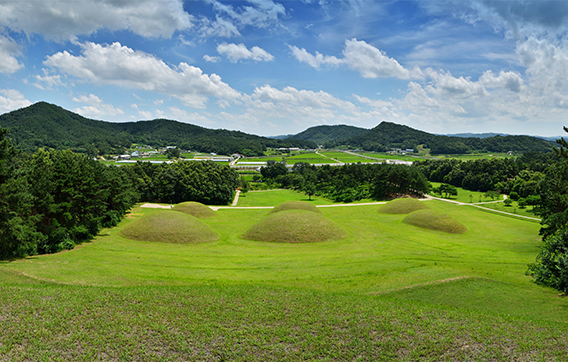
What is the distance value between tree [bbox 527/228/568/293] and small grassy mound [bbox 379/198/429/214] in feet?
136

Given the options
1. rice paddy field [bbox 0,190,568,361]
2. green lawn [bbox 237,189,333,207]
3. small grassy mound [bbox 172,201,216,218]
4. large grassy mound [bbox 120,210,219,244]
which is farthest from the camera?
green lawn [bbox 237,189,333,207]

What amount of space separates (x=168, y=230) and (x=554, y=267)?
1591 inches

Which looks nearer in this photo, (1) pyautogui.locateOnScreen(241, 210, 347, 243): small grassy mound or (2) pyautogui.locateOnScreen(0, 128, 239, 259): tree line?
(2) pyautogui.locateOnScreen(0, 128, 239, 259): tree line

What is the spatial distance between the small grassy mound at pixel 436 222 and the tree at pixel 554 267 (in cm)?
2538

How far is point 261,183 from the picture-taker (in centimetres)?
13225

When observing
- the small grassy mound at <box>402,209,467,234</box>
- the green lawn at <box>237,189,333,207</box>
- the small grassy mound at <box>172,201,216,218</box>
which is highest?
the small grassy mound at <box>402,209,467,234</box>

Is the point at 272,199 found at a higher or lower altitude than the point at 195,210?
lower

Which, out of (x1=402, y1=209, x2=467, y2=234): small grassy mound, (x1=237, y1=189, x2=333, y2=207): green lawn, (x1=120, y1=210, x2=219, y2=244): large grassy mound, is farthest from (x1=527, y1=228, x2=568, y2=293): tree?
(x1=237, y1=189, x2=333, y2=207): green lawn

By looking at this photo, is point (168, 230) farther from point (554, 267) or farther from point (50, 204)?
point (554, 267)

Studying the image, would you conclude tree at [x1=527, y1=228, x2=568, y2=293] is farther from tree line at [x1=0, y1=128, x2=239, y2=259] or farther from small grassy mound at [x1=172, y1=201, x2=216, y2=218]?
small grassy mound at [x1=172, y1=201, x2=216, y2=218]

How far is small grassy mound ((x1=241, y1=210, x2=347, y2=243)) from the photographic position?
40562 mm

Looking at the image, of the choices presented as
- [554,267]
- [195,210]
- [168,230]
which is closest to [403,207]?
[554,267]

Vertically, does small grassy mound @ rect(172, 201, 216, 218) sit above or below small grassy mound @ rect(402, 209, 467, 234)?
below

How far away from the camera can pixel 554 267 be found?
2162 centimetres
